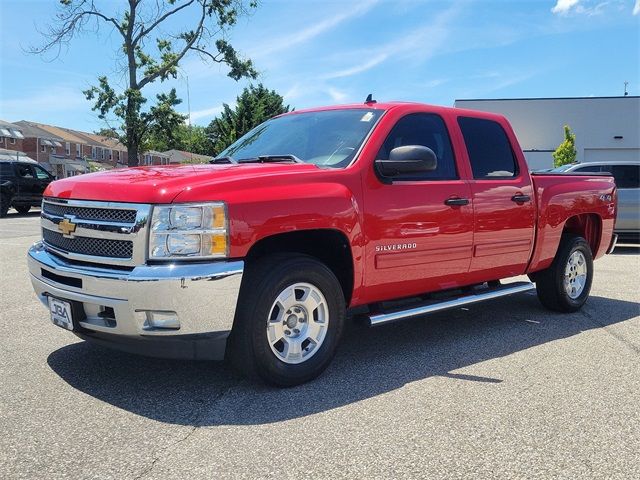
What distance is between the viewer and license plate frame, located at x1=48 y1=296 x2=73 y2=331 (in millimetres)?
3671

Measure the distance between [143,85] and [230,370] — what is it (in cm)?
2784

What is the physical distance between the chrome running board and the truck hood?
3.90ft

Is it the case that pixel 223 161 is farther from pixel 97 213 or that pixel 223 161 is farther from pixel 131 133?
pixel 131 133

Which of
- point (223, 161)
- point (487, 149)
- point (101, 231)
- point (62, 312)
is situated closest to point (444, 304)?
point (487, 149)

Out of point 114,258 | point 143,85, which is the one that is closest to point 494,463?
point 114,258

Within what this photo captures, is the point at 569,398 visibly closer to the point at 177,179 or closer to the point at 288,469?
the point at 288,469

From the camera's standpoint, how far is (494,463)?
9.51 feet

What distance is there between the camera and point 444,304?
4.84 metres

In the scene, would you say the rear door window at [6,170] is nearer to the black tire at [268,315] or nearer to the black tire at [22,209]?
the black tire at [22,209]

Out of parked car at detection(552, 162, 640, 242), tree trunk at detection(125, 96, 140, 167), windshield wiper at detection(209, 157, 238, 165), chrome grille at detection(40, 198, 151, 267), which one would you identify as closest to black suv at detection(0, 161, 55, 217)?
tree trunk at detection(125, 96, 140, 167)

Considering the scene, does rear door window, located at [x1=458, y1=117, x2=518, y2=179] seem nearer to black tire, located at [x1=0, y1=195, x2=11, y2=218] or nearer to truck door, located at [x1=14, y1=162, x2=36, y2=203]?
black tire, located at [x1=0, y1=195, x2=11, y2=218]

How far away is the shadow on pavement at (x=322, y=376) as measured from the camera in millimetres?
3543

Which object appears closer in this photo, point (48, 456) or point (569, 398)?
point (48, 456)

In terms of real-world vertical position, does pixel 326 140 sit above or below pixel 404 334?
above
